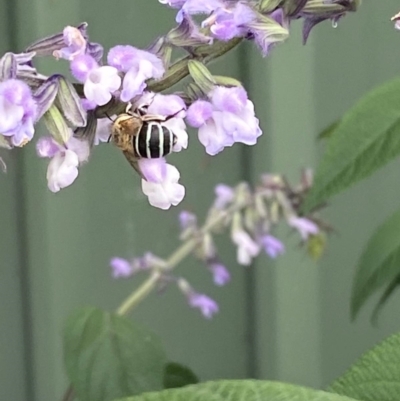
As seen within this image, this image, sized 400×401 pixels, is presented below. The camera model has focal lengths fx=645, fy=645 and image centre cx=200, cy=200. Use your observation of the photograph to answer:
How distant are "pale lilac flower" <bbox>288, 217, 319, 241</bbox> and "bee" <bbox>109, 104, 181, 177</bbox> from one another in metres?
0.44

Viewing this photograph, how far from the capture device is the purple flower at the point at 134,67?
123 millimetres

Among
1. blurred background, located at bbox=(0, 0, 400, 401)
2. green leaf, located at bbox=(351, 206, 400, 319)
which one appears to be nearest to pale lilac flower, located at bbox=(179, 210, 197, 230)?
blurred background, located at bbox=(0, 0, 400, 401)

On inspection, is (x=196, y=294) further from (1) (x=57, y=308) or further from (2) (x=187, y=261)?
(1) (x=57, y=308)

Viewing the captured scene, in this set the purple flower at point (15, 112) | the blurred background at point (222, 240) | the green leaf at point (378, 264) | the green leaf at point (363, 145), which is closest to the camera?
the purple flower at point (15, 112)

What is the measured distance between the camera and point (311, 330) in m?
0.67

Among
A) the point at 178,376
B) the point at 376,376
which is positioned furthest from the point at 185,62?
the point at 178,376

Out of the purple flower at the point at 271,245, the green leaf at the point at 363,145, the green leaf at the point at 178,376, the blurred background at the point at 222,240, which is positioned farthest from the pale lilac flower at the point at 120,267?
the green leaf at the point at 363,145

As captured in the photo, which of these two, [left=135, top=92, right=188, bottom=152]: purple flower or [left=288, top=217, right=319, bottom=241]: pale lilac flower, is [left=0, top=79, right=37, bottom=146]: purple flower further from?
[left=288, top=217, right=319, bottom=241]: pale lilac flower

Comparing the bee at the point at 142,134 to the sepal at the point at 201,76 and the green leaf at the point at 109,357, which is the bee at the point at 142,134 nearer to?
the sepal at the point at 201,76

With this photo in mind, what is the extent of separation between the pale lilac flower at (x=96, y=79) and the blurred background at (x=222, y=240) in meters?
0.38

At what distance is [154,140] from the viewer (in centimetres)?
13

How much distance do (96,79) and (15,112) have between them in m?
0.02

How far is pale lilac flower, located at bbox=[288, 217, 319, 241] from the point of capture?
57 centimetres

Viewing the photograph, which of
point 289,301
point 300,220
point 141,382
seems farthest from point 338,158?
point 289,301
